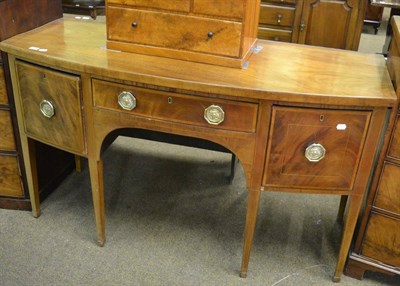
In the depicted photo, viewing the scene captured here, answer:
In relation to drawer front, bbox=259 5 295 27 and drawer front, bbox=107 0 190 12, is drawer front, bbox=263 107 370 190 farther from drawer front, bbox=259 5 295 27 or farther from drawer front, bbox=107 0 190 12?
drawer front, bbox=259 5 295 27

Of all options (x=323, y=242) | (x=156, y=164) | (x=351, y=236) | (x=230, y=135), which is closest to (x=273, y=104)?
(x=230, y=135)

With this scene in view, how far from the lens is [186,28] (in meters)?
1.68

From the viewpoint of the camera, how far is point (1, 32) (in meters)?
1.83

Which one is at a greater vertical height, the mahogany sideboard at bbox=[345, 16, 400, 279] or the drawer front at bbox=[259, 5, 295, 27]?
the drawer front at bbox=[259, 5, 295, 27]

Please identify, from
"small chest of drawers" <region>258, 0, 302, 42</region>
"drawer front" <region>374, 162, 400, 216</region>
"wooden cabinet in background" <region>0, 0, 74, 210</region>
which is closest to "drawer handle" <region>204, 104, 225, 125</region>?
"drawer front" <region>374, 162, 400, 216</region>

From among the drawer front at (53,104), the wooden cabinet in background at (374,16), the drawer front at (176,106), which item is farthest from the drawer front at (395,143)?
the wooden cabinet in background at (374,16)

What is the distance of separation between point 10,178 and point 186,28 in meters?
1.11

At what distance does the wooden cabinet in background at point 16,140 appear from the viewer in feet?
6.18

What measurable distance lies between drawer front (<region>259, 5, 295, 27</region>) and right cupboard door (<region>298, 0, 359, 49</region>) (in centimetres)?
9

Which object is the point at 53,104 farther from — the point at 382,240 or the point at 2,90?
the point at 382,240

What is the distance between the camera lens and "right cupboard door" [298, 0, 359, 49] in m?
A: 3.38

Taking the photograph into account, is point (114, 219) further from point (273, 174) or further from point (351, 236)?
point (351, 236)

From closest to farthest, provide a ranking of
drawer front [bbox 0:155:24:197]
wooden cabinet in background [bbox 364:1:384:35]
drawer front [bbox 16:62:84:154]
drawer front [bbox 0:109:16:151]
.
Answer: drawer front [bbox 16:62:84:154]
drawer front [bbox 0:109:16:151]
drawer front [bbox 0:155:24:197]
wooden cabinet in background [bbox 364:1:384:35]

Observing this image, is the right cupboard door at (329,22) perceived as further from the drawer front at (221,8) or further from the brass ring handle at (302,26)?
the drawer front at (221,8)
